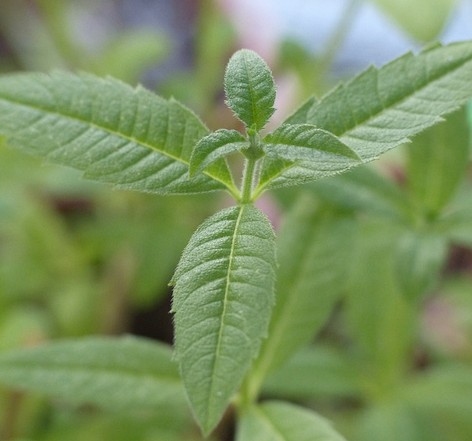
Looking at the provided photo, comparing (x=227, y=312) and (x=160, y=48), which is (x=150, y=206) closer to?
Answer: (x=160, y=48)

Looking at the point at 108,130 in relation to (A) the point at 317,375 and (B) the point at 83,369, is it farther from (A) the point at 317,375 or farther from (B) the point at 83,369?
(A) the point at 317,375

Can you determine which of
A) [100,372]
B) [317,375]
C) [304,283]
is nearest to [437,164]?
[304,283]

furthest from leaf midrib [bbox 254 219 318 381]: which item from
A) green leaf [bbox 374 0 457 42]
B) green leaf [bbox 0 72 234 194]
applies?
green leaf [bbox 374 0 457 42]

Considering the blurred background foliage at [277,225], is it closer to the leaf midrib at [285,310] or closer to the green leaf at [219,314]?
the leaf midrib at [285,310]

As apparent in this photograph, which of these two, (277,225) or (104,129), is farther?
(277,225)

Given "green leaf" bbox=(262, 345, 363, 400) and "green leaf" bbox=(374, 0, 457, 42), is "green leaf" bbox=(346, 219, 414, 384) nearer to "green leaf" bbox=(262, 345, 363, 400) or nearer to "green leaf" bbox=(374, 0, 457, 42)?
"green leaf" bbox=(262, 345, 363, 400)
